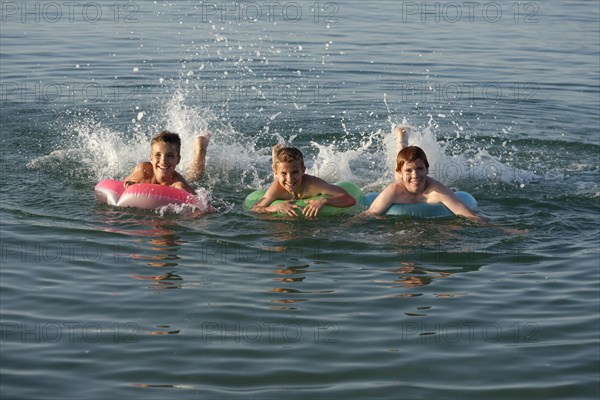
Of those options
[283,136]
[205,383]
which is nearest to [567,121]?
[283,136]

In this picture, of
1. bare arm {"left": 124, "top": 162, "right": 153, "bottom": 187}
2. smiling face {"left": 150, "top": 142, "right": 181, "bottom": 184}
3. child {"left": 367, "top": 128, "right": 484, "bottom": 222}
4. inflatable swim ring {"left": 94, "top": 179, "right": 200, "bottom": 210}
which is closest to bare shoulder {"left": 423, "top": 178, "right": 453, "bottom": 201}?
child {"left": 367, "top": 128, "right": 484, "bottom": 222}

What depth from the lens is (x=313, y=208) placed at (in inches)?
399

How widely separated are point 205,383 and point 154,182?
16.0 ft

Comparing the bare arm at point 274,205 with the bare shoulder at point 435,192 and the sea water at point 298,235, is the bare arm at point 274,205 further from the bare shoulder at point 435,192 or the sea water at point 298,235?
the bare shoulder at point 435,192

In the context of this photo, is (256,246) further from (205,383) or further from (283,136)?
(283,136)

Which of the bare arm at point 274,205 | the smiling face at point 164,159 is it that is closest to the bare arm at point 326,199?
the bare arm at point 274,205

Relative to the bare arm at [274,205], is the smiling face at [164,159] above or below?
above

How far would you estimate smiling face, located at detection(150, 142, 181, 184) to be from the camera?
10.8 meters

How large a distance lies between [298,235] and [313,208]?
1.97 ft

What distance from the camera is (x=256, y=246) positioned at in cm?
930

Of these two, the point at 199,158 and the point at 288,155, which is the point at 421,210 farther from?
the point at 199,158

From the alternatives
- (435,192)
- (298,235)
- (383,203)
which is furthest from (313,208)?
(435,192)

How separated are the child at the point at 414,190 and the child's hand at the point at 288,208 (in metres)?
0.75

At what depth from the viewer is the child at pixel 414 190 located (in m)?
10.2
